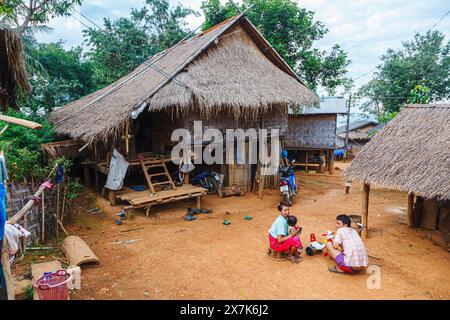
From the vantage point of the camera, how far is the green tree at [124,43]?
16.0 meters

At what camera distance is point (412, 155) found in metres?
6.33

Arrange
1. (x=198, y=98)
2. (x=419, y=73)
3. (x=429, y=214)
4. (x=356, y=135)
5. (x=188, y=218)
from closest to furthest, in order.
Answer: (x=429, y=214)
(x=188, y=218)
(x=198, y=98)
(x=419, y=73)
(x=356, y=135)

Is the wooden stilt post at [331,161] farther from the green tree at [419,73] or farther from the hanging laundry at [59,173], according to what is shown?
the hanging laundry at [59,173]

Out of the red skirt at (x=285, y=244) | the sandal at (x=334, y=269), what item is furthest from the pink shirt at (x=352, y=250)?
the red skirt at (x=285, y=244)

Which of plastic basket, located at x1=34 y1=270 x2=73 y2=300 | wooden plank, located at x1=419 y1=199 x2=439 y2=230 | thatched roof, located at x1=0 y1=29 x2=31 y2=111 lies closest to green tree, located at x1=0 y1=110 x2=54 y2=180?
thatched roof, located at x1=0 y1=29 x2=31 y2=111

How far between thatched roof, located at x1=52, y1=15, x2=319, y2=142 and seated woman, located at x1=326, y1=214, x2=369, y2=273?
5.21m

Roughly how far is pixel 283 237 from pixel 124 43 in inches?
585

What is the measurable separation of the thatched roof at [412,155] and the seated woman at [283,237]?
7.45 ft

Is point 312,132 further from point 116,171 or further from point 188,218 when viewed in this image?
point 116,171

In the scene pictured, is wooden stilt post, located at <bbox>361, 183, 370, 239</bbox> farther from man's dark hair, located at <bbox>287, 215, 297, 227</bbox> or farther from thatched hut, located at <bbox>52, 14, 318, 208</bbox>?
thatched hut, located at <bbox>52, 14, 318, 208</bbox>

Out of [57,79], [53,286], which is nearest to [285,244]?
[53,286]

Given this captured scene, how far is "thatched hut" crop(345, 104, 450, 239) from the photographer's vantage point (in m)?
5.71

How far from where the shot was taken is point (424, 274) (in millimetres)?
5262
